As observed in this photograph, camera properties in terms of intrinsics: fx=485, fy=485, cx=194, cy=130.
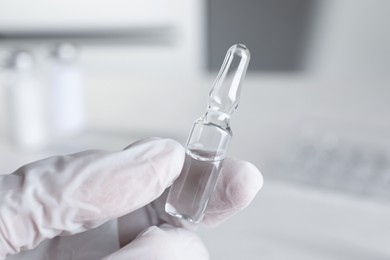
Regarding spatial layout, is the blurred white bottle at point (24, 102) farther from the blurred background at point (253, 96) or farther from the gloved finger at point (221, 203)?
the gloved finger at point (221, 203)

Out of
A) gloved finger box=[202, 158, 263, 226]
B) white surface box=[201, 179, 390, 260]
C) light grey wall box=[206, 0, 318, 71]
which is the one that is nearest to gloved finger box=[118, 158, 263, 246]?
gloved finger box=[202, 158, 263, 226]

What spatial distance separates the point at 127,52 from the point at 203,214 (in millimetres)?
891

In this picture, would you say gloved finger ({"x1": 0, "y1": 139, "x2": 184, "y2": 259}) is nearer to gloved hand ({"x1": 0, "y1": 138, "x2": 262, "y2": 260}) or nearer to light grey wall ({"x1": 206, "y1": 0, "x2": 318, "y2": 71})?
gloved hand ({"x1": 0, "y1": 138, "x2": 262, "y2": 260})

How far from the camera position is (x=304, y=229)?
54 centimetres

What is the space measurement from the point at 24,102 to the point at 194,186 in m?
0.67

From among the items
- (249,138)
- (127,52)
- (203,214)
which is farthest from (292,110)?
(203,214)

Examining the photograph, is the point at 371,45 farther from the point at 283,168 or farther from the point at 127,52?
the point at 127,52

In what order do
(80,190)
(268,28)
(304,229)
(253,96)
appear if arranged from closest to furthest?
(80,190)
(304,229)
(268,28)
(253,96)

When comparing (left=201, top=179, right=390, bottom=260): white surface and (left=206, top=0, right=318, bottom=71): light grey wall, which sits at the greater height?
(left=206, top=0, right=318, bottom=71): light grey wall

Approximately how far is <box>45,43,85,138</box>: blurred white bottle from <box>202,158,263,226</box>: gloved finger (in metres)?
0.70

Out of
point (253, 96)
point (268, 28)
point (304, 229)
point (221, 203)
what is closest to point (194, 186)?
point (221, 203)

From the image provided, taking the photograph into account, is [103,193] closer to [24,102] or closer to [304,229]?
[304,229]

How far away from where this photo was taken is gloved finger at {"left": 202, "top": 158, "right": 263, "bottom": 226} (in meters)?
0.32

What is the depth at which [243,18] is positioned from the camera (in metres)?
0.91
